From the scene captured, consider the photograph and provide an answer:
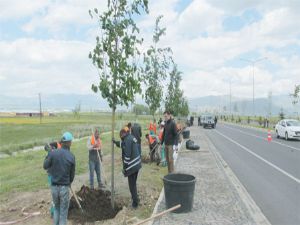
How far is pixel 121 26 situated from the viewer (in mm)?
7703

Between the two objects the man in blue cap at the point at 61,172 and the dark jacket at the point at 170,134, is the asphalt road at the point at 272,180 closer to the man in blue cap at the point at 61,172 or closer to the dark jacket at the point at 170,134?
the dark jacket at the point at 170,134

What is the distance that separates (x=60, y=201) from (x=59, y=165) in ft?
2.25

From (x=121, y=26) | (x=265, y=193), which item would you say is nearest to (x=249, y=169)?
(x=265, y=193)

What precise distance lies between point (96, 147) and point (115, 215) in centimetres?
237

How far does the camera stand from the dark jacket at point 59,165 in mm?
6105

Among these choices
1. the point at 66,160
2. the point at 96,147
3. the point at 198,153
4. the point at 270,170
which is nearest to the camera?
the point at 66,160

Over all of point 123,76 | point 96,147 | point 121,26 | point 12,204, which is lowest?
point 12,204

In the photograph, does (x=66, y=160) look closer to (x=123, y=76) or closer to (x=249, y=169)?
(x=123, y=76)

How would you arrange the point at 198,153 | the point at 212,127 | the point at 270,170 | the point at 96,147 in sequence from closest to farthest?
1. the point at 96,147
2. the point at 270,170
3. the point at 198,153
4. the point at 212,127

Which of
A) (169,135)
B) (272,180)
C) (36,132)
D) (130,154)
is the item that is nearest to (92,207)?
(130,154)

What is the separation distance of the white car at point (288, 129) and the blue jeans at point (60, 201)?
2358cm

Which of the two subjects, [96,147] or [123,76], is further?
[96,147]

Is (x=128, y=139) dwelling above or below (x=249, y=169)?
above

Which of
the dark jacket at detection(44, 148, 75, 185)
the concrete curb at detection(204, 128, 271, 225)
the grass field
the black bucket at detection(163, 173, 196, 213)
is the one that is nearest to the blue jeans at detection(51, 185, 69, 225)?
the dark jacket at detection(44, 148, 75, 185)
